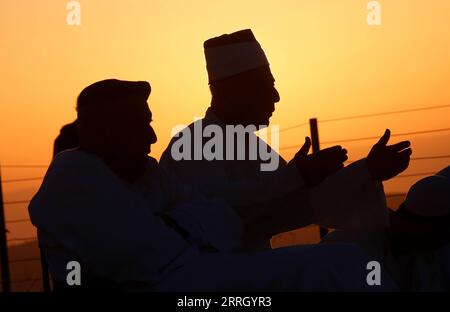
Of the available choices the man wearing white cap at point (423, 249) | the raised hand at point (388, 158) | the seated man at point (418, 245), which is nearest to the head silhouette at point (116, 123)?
the raised hand at point (388, 158)

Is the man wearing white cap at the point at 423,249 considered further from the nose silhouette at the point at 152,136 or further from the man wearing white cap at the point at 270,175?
the nose silhouette at the point at 152,136

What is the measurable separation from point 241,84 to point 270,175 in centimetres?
62

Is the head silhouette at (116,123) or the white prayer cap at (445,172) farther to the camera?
the white prayer cap at (445,172)

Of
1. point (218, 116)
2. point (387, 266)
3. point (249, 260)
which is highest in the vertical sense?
point (218, 116)

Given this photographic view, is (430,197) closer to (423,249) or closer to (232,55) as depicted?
(423,249)

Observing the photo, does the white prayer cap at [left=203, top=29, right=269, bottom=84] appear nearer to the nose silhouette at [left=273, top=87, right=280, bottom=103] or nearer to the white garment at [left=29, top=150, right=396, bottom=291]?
the nose silhouette at [left=273, top=87, right=280, bottom=103]

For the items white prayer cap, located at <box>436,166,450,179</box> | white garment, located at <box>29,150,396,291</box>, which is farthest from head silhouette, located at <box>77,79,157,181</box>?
white prayer cap, located at <box>436,166,450,179</box>

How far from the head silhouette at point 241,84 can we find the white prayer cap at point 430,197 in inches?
34.7

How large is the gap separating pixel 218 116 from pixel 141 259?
5.65 feet

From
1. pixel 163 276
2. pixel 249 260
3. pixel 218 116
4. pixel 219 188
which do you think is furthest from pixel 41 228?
pixel 218 116

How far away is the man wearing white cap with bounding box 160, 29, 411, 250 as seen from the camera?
207 inches

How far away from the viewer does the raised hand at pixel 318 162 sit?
5.14 m
